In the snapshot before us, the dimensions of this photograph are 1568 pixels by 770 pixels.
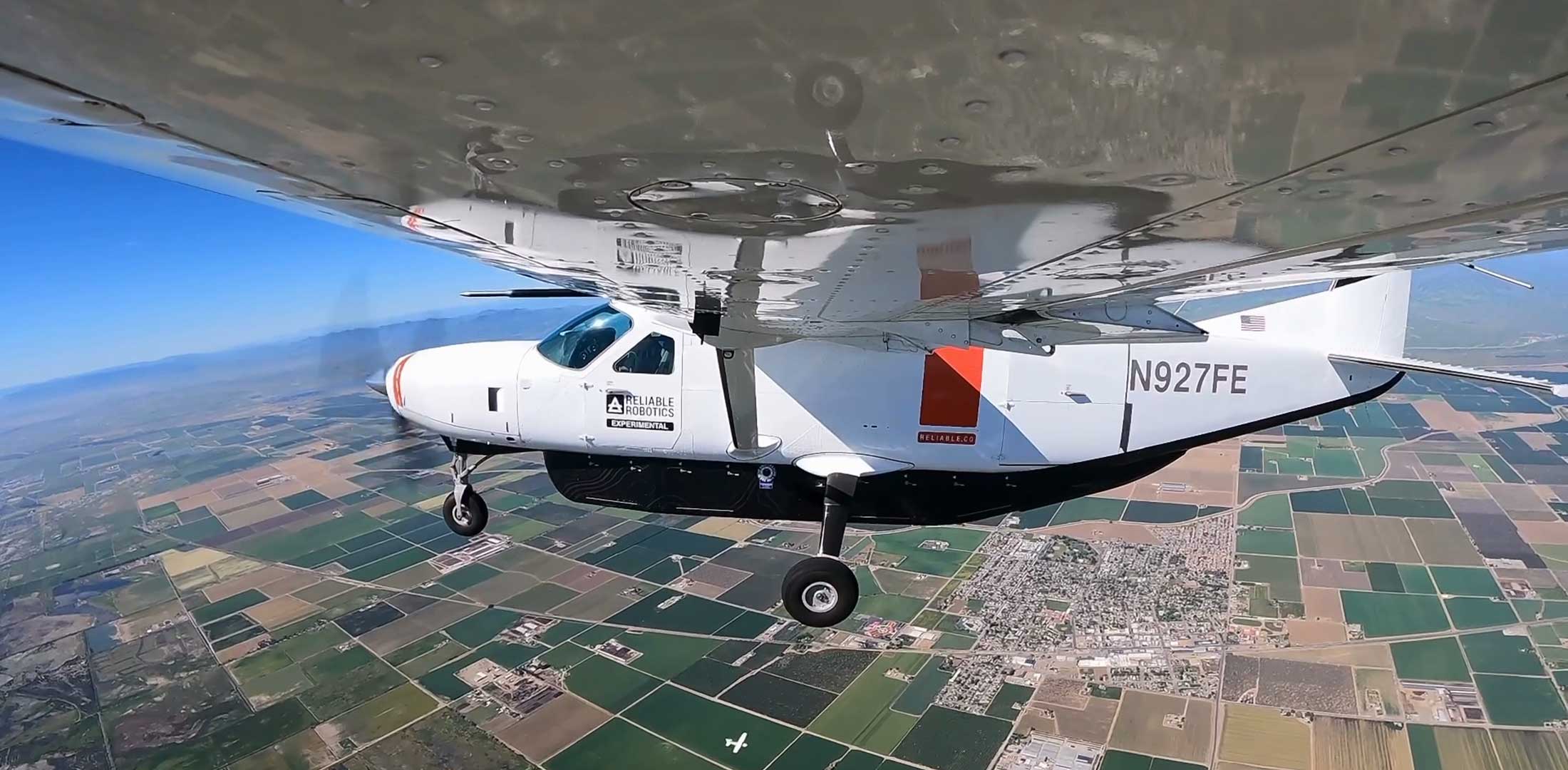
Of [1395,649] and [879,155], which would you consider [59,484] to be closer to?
[879,155]

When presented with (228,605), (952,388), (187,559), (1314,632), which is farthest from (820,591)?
(187,559)

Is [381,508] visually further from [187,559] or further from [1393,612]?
[1393,612]

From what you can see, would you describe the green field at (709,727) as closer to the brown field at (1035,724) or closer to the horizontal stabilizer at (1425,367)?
the brown field at (1035,724)

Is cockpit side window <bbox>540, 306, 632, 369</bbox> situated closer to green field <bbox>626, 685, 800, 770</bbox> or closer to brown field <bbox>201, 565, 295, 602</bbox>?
green field <bbox>626, 685, 800, 770</bbox>

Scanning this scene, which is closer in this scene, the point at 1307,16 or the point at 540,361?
the point at 1307,16

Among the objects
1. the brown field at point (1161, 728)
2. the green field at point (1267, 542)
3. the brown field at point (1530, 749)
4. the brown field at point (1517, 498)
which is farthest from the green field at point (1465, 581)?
the brown field at point (1161, 728)

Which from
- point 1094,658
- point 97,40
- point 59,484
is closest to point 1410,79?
point 97,40
